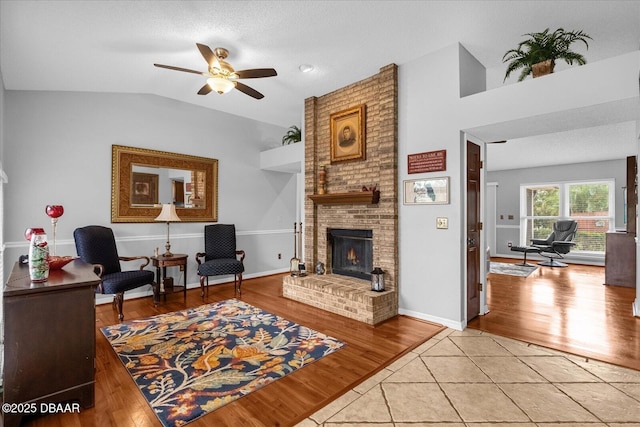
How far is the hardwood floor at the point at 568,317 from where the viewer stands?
2900 mm

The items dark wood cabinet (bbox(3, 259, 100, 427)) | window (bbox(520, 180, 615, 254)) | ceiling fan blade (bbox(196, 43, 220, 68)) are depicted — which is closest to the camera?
dark wood cabinet (bbox(3, 259, 100, 427))

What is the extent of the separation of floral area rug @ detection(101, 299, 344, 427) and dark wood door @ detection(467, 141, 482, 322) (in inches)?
68.4

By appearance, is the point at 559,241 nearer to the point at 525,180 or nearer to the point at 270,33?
the point at 525,180

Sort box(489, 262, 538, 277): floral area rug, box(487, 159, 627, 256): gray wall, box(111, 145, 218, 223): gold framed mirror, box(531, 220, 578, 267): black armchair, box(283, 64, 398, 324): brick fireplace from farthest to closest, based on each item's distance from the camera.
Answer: box(487, 159, 627, 256): gray wall < box(531, 220, 578, 267): black armchair < box(489, 262, 538, 277): floral area rug < box(111, 145, 218, 223): gold framed mirror < box(283, 64, 398, 324): brick fireplace

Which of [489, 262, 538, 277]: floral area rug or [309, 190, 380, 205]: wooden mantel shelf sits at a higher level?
[309, 190, 380, 205]: wooden mantel shelf

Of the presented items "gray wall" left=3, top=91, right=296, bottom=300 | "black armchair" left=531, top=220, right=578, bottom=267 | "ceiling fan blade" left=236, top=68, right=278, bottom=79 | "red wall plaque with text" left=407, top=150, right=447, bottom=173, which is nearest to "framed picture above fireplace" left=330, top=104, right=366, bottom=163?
"red wall plaque with text" left=407, top=150, right=447, bottom=173

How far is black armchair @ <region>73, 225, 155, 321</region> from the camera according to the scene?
11.9ft

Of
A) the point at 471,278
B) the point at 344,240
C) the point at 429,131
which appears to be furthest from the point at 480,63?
the point at 344,240

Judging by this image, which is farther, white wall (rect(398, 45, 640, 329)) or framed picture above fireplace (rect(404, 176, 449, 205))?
framed picture above fireplace (rect(404, 176, 449, 205))

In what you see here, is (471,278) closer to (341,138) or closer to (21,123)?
(341,138)

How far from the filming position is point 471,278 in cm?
360

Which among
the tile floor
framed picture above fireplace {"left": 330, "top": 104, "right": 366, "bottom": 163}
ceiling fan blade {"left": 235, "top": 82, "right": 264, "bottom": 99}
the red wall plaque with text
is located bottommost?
the tile floor

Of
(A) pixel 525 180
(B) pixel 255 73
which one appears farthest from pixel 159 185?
(A) pixel 525 180

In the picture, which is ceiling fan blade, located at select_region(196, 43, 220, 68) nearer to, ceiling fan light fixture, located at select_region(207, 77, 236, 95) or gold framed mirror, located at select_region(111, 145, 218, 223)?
ceiling fan light fixture, located at select_region(207, 77, 236, 95)
